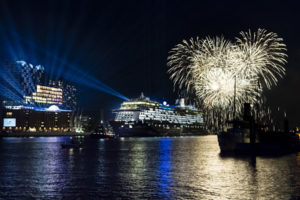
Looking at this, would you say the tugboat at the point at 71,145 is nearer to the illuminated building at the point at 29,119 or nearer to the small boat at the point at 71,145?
the small boat at the point at 71,145

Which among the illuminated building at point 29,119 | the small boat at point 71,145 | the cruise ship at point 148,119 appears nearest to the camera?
the small boat at point 71,145

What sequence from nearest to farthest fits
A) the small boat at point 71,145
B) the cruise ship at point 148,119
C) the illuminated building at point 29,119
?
the small boat at point 71,145
the cruise ship at point 148,119
the illuminated building at point 29,119

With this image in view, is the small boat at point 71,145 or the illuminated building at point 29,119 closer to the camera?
the small boat at point 71,145

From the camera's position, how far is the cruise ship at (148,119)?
147 meters

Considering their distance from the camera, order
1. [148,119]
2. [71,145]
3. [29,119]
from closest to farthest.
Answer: [71,145], [148,119], [29,119]

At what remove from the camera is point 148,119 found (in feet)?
491

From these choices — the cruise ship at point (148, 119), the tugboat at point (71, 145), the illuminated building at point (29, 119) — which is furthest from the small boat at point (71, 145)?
the illuminated building at point (29, 119)

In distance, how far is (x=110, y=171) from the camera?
102ft

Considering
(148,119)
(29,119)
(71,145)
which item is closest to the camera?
(71,145)

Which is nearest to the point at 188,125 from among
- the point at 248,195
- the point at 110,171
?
the point at 110,171

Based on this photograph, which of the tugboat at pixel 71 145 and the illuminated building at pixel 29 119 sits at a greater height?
the illuminated building at pixel 29 119

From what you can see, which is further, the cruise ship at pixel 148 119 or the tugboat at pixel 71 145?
the cruise ship at pixel 148 119

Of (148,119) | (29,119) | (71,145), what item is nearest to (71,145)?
(71,145)

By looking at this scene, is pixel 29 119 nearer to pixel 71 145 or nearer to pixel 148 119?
pixel 148 119
